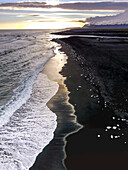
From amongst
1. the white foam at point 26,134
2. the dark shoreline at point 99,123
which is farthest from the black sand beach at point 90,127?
the white foam at point 26,134

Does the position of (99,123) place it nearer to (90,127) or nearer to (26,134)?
(90,127)

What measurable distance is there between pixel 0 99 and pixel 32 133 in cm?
571

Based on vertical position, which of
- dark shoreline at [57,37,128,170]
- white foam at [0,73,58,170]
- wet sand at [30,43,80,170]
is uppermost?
dark shoreline at [57,37,128,170]

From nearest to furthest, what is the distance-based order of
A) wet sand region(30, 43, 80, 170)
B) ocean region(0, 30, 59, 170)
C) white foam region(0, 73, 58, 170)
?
wet sand region(30, 43, 80, 170)
white foam region(0, 73, 58, 170)
ocean region(0, 30, 59, 170)

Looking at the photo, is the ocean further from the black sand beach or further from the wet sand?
the black sand beach

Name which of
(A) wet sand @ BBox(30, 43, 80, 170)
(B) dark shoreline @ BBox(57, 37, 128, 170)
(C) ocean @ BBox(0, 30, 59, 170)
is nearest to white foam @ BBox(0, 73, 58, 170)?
(C) ocean @ BBox(0, 30, 59, 170)

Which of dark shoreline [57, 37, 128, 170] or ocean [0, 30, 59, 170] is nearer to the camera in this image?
dark shoreline [57, 37, 128, 170]

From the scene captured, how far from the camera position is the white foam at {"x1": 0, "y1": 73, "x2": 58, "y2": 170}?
21.6 feet

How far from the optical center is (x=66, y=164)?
6.14 meters

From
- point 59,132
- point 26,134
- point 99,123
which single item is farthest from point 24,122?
point 99,123

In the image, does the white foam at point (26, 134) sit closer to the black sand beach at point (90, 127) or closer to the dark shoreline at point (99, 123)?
the black sand beach at point (90, 127)

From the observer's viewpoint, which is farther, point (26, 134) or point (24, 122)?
point (24, 122)

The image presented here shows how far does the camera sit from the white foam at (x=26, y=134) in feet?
21.6

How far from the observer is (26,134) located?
8359 mm
